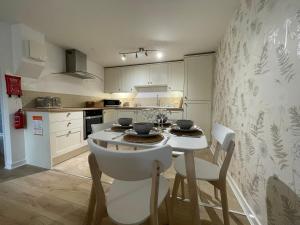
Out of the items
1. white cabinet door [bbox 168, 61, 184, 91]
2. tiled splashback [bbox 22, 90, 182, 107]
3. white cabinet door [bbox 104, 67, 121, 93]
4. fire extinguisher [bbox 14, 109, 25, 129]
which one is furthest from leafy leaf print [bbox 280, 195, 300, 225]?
white cabinet door [bbox 104, 67, 121, 93]

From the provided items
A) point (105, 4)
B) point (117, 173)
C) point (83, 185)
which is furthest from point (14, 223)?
point (105, 4)

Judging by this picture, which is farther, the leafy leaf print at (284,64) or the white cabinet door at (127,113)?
the white cabinet door at (127,113)

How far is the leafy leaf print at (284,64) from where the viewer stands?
87 cm

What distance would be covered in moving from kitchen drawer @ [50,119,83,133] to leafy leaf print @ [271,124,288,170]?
2.66m

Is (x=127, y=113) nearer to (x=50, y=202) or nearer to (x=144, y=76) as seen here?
(x=144, y=76)

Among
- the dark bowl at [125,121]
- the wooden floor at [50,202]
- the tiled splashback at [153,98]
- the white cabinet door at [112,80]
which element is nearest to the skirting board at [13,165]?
the wooden floor at [50,202]

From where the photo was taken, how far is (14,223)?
1275 mm

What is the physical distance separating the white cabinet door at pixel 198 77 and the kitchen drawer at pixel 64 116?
2.40 meters

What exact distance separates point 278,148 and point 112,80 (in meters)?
4.32

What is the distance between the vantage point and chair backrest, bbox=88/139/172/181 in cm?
64

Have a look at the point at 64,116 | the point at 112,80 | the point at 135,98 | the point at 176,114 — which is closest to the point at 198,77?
the point at 176,114

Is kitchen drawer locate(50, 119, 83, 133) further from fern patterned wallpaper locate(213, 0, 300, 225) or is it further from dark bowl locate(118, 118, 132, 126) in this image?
fern patterned wallpaper locate(213, 0, 300, 225)

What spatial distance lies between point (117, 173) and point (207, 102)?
3.21 meters

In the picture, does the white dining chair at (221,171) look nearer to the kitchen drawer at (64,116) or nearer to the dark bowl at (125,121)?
the dark bowl at (125,121)
